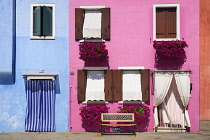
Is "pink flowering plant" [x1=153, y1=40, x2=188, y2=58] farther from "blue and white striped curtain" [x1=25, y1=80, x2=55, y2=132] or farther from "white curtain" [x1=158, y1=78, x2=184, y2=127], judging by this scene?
"blue and white striped curtain" [x1=25, y1=80, x2=55, y2=132]

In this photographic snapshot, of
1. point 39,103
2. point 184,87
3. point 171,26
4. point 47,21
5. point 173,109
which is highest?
point 47,21

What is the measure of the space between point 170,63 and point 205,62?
4818mm

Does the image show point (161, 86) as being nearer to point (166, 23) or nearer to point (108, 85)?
point (108, 85)

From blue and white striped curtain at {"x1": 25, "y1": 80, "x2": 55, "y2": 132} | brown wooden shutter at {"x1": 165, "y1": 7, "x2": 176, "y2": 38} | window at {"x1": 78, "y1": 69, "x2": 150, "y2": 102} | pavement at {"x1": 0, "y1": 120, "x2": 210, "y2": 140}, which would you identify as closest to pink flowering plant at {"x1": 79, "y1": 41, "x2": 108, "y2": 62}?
window at {"x1": 78, "y1": 69, "x2": 150, "y2": 102}

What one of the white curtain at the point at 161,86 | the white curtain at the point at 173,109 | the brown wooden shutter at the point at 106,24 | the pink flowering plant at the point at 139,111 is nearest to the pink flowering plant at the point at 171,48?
the white curtain at the point at 161,86

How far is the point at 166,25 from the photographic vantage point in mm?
14828

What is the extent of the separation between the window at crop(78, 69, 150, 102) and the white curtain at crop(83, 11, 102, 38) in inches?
70.9

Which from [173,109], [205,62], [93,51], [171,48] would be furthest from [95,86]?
[205,62]

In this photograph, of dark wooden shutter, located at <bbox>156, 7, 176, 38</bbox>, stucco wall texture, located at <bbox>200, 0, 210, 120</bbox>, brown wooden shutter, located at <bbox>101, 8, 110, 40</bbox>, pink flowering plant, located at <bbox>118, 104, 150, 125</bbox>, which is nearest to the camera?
pink flowering plant, located at <bbox>118, 104, 150, 125</bbox>

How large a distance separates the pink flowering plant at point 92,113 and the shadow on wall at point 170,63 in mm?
3291

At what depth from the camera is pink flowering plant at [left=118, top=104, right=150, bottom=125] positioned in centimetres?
1438

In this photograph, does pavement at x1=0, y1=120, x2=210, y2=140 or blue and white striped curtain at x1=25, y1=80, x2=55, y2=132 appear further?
blue and white striped curtain at x1=25, y1=80, x2=55, y2=132

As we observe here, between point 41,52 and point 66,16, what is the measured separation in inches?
84.5

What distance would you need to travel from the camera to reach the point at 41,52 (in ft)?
48.8
